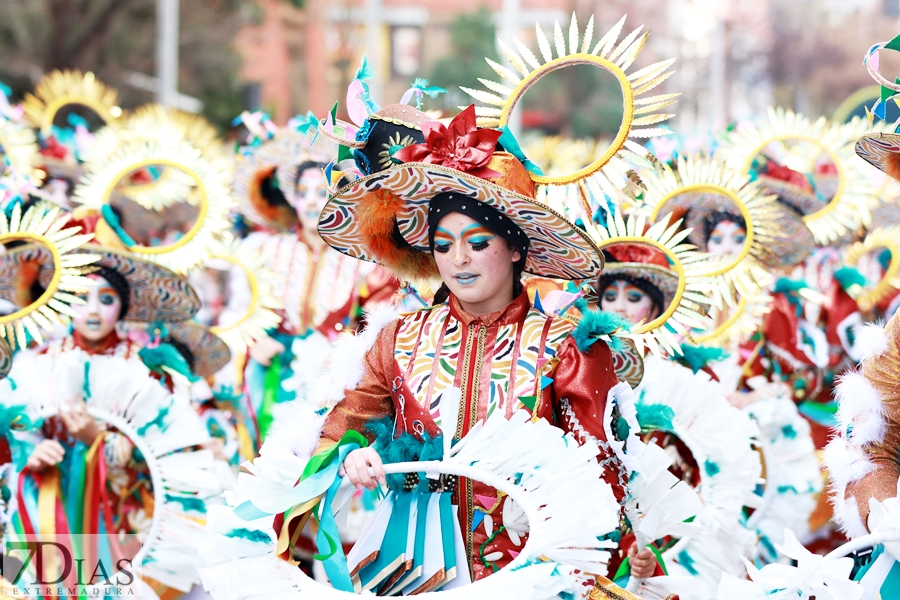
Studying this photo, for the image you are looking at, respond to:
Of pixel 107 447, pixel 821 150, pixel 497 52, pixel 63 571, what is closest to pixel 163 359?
pixel 107 447

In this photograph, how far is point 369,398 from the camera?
12.1 ft

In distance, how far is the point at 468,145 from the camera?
3588mm

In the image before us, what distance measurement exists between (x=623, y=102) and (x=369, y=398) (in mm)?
1188

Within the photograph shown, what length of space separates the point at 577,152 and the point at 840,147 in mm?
5150

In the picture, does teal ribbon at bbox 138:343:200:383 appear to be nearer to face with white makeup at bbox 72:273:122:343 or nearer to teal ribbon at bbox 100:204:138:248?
face with white makeup at bbox 72:273:122:343

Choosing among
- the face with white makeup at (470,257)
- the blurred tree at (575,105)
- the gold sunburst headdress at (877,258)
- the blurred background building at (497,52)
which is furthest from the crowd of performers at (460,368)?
the blurred tree at (575,105)

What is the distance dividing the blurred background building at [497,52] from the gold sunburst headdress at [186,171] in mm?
13551

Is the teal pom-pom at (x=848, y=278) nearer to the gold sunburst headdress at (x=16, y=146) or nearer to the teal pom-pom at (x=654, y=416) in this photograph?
the teal pom-pom at (x=654, y=416)

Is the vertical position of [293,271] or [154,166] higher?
[154,166]

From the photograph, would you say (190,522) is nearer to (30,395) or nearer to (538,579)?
(30,395)

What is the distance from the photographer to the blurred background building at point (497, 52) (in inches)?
874

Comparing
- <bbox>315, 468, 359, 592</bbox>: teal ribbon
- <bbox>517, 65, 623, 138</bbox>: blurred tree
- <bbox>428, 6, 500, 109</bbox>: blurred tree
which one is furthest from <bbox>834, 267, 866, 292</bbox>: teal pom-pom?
<bbox>428, 6, 500, 109</bbox>: blurred tree

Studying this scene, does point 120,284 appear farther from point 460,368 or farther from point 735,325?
point 735,325

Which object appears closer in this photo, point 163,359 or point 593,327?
point 593,327
